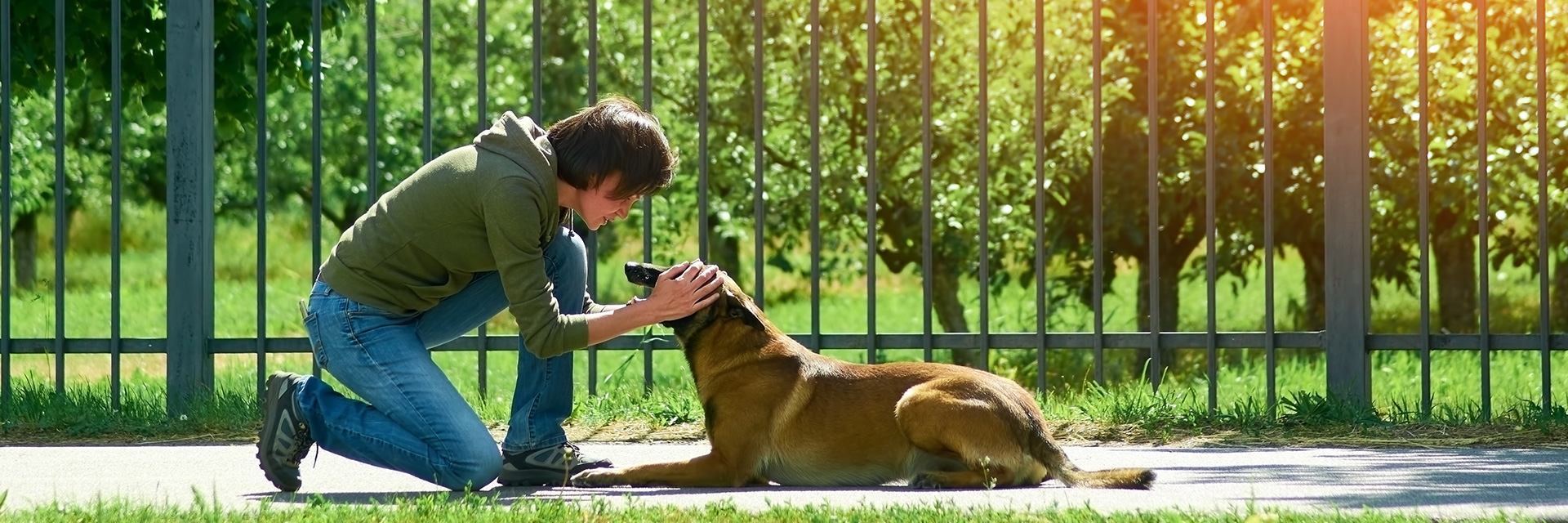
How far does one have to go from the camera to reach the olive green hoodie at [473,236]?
399 centimetres

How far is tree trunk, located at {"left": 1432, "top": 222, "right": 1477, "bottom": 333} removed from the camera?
1131 centimetres

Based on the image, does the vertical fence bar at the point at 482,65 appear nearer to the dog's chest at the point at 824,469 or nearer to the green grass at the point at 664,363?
the green grass at the point at 664,363

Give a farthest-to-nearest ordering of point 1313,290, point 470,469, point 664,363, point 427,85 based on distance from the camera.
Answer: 1. point 664,363
2. point 1313,290
3. point 427,85
4. point 470,469

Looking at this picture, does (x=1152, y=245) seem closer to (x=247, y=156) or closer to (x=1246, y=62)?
(x=1246, y=62)

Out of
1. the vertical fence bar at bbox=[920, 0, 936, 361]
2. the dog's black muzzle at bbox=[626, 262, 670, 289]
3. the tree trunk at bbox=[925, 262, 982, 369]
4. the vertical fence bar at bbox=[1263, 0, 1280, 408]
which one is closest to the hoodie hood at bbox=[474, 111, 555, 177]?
the dog's black muzzle at bbox=[626, 262, 670, 289]

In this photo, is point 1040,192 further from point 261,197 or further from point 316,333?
point 261,197

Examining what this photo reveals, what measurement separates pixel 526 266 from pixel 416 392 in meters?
0.52

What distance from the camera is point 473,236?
164 inches

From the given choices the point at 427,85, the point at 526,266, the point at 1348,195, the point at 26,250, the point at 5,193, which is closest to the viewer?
the point at 526,266

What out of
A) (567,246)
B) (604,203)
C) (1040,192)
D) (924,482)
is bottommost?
(924,482)

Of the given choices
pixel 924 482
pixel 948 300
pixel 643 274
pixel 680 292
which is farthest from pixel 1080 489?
pixel 948 300

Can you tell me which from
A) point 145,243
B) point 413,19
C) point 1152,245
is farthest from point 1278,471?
point 145,243

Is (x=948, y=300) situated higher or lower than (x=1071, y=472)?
higher

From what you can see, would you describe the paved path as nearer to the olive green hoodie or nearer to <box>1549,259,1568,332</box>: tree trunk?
the olive green hoodie
